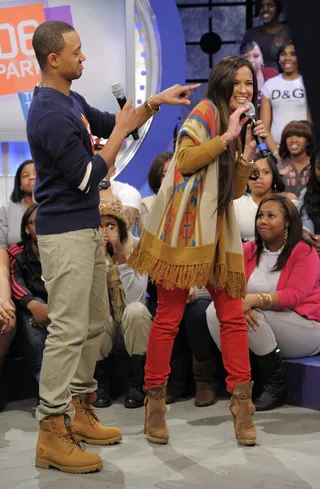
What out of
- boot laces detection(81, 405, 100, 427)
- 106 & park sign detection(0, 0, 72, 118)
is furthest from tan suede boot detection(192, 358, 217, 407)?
106 & park sign detection(0, 0, 72, 118)

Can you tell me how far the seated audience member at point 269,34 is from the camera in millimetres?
5613

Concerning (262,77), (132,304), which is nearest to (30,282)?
(132,304)

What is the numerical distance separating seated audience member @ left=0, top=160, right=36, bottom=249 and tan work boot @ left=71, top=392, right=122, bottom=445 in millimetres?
1125

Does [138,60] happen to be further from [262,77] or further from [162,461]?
[162,461]

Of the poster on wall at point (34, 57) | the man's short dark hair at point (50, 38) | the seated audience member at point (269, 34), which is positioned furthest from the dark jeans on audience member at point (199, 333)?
the seated audience member at point (269, 34)

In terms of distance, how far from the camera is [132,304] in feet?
11.0

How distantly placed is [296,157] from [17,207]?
168cm

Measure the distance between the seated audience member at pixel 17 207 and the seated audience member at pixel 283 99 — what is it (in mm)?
1916

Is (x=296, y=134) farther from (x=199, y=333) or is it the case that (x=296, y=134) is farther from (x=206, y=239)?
(x=206, y=239)

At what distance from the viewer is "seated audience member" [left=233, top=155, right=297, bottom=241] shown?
12.7 feet

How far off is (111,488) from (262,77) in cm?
385

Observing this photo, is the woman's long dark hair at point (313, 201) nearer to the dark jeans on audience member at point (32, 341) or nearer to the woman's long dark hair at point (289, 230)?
the woman's long dark hair at point (289, 230)

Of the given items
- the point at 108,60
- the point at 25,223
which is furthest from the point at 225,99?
the point at 108,60

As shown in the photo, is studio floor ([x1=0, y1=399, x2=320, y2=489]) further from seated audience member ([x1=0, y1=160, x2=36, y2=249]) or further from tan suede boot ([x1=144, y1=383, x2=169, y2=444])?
seated audience member ([x1=0, y1=160, x2=36, y2=249])
